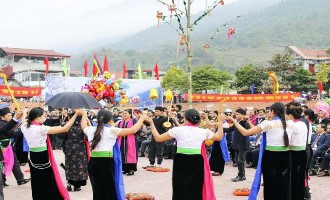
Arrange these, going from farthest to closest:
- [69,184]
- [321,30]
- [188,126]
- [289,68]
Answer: [321,30] < [289,68] < [69,184] < [188,126]

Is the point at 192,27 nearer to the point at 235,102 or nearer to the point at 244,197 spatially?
the point at 244,197

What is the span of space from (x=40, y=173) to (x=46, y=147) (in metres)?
0.39

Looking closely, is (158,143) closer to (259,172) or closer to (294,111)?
(259,172)

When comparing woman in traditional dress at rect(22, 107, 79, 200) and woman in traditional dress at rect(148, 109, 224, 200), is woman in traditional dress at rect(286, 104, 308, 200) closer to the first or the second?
woman in traditional dress at rect(148, 109, 224, 200)

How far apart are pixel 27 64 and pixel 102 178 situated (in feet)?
184

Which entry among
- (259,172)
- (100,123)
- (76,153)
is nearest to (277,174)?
(259,172)

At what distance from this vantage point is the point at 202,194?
623cm

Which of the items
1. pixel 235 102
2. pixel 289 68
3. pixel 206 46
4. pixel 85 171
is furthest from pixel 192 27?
pixel 289 68

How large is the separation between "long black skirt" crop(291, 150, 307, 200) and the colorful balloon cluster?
15.1 ft

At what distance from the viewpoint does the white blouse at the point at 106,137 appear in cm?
631

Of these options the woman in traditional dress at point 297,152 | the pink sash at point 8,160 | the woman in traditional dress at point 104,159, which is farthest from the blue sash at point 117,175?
the pink sash at point 8,160

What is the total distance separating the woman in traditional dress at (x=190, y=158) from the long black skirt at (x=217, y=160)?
5.10 meters

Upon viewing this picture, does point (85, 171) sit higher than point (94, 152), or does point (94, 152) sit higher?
point (94, 152)

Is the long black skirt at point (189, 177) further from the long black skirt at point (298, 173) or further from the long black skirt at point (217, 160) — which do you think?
the long black skirt at point (217, 160)
